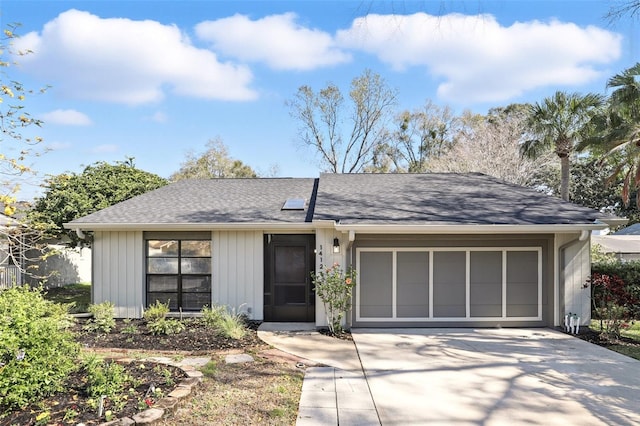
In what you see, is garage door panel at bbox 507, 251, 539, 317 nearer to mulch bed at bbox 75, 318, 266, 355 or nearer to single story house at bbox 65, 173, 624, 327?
single story house at bbox 65, 173, 624, 327

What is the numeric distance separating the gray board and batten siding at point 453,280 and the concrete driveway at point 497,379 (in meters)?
0.72

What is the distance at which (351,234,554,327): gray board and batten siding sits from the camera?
908 cm

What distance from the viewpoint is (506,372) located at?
599 cm

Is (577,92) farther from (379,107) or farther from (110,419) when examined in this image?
(110,419)

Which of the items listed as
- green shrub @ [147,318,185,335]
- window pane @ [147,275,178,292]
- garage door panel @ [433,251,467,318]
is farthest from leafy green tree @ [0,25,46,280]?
garage door panel @ [433,251,467,318]

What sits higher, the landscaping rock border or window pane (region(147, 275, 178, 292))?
window pane (region(147, 275, 178, 292))

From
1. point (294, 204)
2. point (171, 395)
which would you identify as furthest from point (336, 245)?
point (171, 395)

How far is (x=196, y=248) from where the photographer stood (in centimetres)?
973

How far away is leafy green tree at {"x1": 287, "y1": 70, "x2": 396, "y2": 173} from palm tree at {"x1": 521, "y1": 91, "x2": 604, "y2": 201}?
1180cm

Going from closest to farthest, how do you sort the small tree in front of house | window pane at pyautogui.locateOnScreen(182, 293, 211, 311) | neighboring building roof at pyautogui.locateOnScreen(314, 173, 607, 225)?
the small tree in front of house → neighboring building roof at pyautogui.locateOnScreen(314, 173, 607, 225) → window pane at pyautogui.locateOnScreen(182, 293, 211, 311)

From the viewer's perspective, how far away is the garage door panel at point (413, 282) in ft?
29.8

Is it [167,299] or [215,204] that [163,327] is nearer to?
[167,299]

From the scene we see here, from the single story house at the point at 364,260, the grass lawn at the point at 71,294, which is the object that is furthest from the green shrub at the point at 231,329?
the grass lawn at the point at 71,294

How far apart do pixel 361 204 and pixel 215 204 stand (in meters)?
3.69
